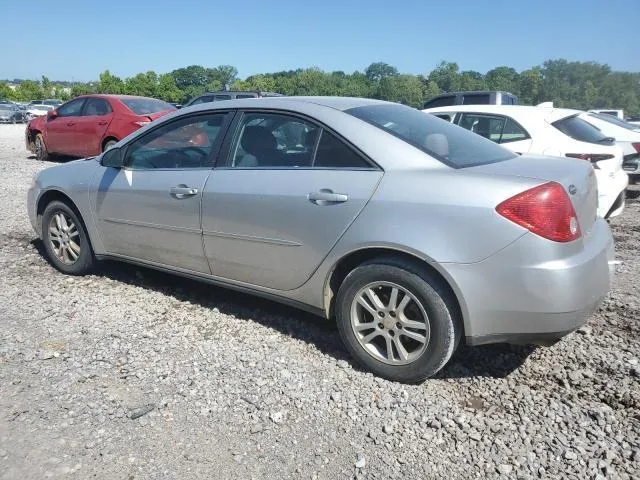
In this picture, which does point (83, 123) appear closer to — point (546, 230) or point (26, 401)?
point (26, 401)

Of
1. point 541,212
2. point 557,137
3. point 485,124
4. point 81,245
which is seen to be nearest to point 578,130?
point 557,137

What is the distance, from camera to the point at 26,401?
115 inches

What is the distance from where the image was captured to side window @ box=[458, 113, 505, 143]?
6.76 m

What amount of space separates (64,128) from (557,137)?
34.0 feet

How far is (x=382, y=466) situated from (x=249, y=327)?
1662 millimetres

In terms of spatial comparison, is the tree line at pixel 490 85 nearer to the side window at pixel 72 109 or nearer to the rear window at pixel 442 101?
the rear window at pixel 442 101

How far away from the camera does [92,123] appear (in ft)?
37.6

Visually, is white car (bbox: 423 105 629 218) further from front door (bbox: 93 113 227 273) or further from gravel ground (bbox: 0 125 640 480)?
front door (bbox: 93 113 227 273)

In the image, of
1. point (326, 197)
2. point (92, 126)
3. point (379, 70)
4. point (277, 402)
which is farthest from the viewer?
point (379, 70)

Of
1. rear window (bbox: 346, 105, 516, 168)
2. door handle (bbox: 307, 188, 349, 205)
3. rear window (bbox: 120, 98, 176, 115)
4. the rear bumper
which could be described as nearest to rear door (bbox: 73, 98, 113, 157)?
rear window (bbox: 120, 98, 176, 115)

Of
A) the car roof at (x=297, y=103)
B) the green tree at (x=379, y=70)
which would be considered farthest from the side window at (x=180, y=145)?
the green tree at (x=379, y=70)

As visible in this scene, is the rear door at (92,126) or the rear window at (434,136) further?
the rear door at (92,126)

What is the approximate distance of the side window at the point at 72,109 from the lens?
469 inches

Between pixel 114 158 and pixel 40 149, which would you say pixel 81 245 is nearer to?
pixel 114 158
